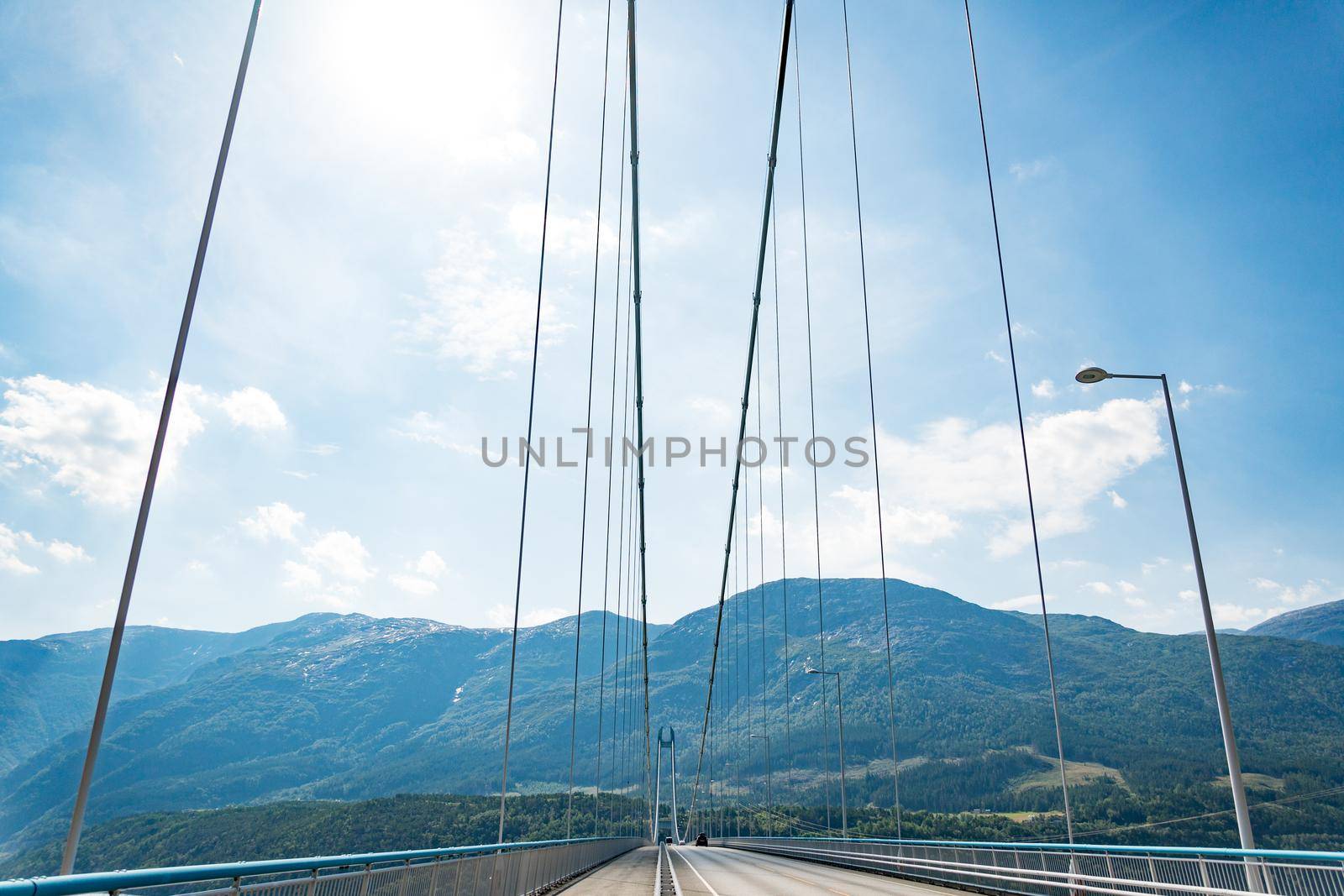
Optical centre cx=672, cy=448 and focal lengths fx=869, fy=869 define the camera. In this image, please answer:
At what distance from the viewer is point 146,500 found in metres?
6.80

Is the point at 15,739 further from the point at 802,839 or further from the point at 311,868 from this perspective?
the point at 311,868

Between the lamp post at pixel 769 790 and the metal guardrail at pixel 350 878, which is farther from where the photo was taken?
the lamp post at pixel 769 790

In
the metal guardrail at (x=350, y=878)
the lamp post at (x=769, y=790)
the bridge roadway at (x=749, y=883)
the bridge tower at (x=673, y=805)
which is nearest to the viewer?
the metal guardrail at (x=350, y=878)

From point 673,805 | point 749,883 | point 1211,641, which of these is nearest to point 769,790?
point 749,883

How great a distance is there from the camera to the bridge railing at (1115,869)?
29.8 feet

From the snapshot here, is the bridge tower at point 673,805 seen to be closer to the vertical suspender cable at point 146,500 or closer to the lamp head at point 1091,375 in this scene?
the lamp head at point 1091,375

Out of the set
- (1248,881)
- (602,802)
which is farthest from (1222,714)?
(602,802)

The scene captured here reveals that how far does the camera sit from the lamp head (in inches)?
642

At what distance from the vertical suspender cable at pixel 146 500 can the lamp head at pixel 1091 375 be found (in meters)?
14.4

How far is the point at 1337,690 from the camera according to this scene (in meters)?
155

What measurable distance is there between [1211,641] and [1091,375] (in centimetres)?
→ 508

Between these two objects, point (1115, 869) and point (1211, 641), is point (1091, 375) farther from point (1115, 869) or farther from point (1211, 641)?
point (1115, 869)

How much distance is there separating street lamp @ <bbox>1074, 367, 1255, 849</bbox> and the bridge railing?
1401mm

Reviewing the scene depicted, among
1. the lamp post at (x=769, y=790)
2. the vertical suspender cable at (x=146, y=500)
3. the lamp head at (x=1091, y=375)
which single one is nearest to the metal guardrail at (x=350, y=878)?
the vertical suspender cable at (x=146, y=500)
